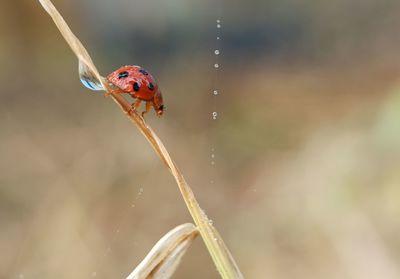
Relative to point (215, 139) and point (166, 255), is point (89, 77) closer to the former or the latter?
point (166, 255)

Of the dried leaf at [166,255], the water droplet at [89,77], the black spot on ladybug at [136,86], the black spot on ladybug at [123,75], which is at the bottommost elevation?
the dried leaf at [166,255]

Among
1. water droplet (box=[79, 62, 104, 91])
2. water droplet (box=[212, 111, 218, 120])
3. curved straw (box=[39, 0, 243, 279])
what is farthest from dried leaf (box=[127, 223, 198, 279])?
water droplet (box=[212, 111, 218, 120])

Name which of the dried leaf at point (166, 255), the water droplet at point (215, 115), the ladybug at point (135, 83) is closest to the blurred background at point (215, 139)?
the water droplet at point (215, 115)

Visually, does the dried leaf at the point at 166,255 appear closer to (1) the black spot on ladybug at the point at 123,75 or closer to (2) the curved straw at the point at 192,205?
(2) the curved straw at the point at 192,205

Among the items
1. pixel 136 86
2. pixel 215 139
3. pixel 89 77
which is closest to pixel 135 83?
pixel 136 86

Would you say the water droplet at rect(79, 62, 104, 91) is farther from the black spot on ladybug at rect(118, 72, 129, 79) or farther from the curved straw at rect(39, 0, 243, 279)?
the black spot on ladybug at rect(118, 72, 129, 79)

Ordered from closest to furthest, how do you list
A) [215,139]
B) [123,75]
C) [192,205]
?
1. [192,205]
2. [123,75]
3. [215,139]
